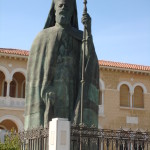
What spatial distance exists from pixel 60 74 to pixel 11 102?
84.5 feet

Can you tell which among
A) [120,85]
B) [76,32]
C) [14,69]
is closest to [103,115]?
[120,85]

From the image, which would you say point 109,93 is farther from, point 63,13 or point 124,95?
point 63,13

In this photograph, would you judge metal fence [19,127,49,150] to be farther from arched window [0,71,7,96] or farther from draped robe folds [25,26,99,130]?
arched window [0,71,7,96]

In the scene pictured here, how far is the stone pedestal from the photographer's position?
351 inches

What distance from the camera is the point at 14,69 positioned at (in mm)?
37125

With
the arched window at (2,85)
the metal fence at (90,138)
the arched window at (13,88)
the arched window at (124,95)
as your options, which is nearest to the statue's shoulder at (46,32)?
the metal fence at (90,138)

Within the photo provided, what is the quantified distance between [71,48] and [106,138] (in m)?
2.93

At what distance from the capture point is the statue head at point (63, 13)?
1188 centimetres

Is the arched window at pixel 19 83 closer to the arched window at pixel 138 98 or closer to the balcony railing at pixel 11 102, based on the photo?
the balcony railing at pixel 11 102

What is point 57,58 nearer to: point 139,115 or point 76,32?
point 76,32

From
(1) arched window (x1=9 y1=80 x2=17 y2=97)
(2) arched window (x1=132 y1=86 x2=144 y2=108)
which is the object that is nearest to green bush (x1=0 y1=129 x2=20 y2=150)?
(1) arched window (x1=9 y1=80 x2=17 y2=97)

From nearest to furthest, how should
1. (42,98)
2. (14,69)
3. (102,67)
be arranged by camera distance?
(42,98)
(14,69)
(102,67)

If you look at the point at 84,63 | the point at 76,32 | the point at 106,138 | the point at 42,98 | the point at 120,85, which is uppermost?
the point at 120,85

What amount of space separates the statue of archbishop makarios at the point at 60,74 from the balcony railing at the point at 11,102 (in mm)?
24853
